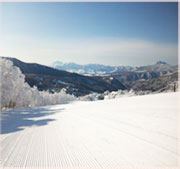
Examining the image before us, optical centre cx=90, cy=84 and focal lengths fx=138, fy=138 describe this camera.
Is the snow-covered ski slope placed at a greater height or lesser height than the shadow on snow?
greater

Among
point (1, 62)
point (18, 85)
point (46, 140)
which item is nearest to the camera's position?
point (46, 140)

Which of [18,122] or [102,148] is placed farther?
[18,122]

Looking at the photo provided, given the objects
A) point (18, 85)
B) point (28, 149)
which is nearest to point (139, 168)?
point (28, 149)

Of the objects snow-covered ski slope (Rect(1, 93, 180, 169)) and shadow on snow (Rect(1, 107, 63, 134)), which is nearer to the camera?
snow-covered ski slope (Rect(1, 93, 180, 169))

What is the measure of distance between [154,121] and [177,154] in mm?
1922

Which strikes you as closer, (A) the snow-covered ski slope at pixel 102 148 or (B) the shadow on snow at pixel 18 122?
(A) the snow-covered ski slope at pixel 102 148

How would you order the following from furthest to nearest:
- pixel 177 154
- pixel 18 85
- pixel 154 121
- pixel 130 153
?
1. pixel 18 85
2. pixel 154 121
3. pixel 130 153
4. pixel 177 154

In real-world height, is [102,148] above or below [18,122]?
above

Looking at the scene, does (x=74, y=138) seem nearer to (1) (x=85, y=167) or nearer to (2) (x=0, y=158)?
(1) (x=85, y=167)

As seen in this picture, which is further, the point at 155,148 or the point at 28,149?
the point at 28,149

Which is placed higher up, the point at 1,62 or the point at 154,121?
the point at 1,62

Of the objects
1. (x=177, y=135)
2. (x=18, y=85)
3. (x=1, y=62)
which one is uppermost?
(x=1, y=62)

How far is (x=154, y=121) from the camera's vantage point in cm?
453

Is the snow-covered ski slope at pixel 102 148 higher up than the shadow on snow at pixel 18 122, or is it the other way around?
the snow-covered ski slope at pixel 102 148
